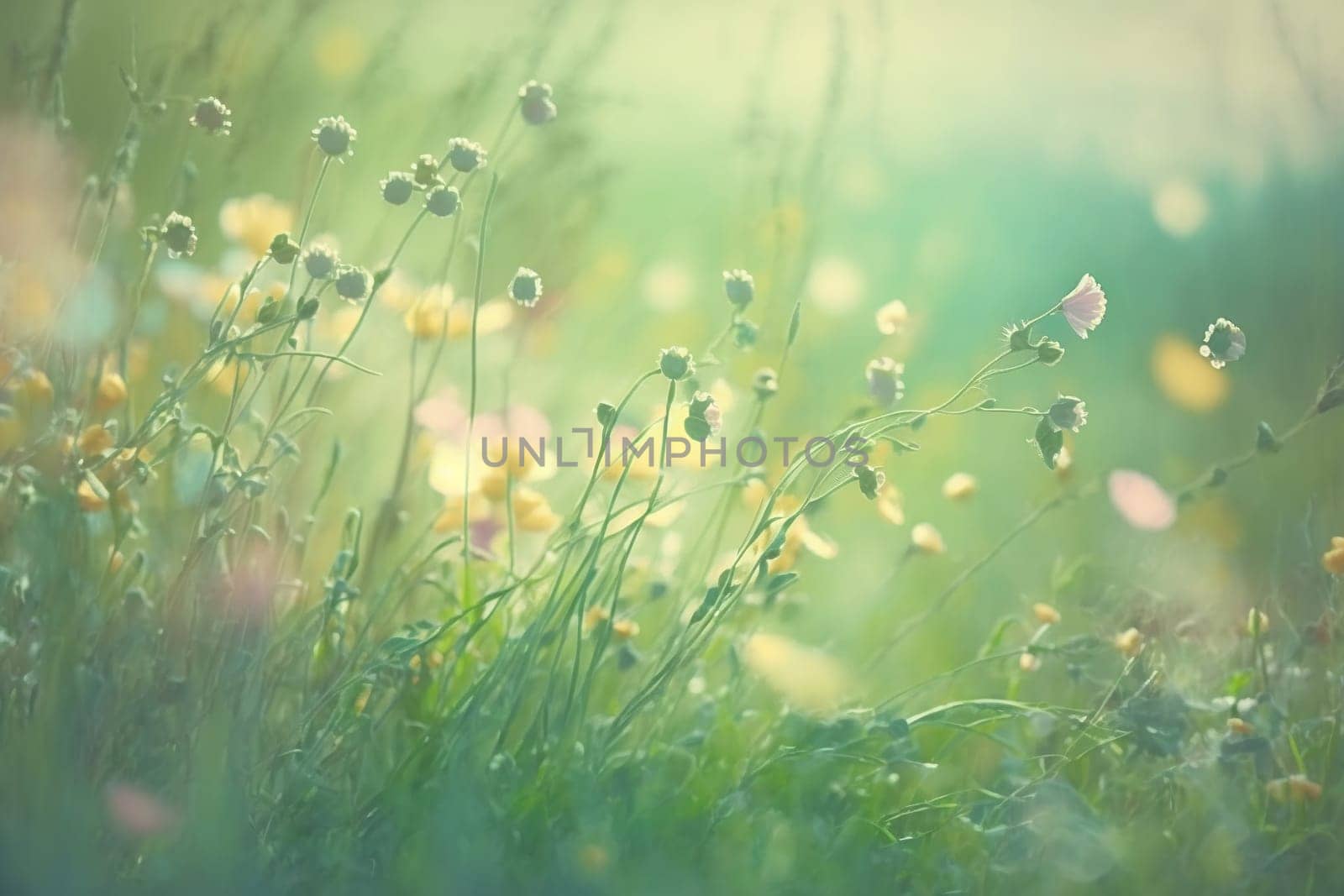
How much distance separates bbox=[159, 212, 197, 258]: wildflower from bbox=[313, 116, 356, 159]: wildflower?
0.39ft

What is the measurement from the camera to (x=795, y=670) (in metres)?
1.30

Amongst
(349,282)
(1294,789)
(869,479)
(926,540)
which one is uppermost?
(349,282)

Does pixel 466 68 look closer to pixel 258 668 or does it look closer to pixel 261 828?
pixel 258 668

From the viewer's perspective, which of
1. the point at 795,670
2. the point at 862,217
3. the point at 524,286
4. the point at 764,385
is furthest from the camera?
the point at 862,217

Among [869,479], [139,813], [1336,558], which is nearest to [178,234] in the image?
[139,813]

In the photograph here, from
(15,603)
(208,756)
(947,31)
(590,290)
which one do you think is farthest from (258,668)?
(947,31)

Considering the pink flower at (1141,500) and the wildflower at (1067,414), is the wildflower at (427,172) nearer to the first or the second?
the wildflower at (1067,414)

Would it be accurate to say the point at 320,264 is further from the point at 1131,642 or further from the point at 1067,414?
the point at 1131,642

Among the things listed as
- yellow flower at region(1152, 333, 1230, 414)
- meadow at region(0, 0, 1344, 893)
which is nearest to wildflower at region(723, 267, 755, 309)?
meadow at region(0, 0, 1344, 893)

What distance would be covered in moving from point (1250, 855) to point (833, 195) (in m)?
0.94

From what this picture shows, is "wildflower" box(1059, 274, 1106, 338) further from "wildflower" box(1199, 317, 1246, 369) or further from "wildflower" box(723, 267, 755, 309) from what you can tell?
"wildflower" box(723, 267, 755, 309)

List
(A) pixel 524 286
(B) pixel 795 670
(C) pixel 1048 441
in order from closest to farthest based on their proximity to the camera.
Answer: (C) pixel 1048 441, (A) pixel 524 286, (B) pixel 795 670

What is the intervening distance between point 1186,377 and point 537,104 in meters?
1.05

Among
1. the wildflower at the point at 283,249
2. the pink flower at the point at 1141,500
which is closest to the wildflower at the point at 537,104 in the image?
the wildflower at the point at 283,249
